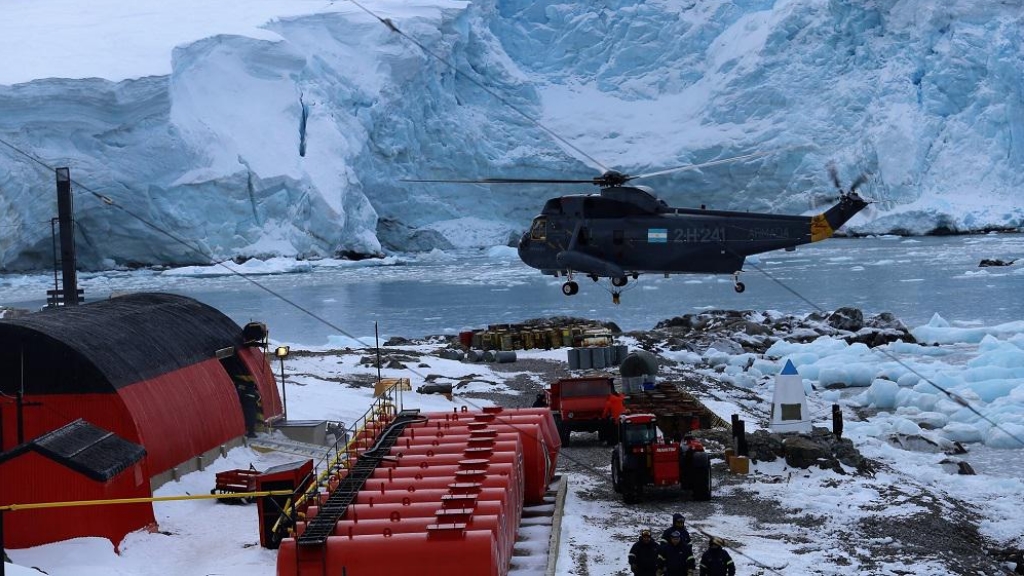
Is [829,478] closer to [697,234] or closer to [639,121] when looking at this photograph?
[697,234]

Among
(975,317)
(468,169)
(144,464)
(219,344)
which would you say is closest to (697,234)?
(219,344)

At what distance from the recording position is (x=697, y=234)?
1816 cm

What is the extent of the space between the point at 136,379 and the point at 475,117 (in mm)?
68996

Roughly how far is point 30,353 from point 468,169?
219 feet

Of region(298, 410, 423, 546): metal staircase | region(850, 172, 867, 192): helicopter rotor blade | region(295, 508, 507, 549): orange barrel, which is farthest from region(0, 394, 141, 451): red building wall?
region(850, 172, 867, 192): helicopter rotor blade

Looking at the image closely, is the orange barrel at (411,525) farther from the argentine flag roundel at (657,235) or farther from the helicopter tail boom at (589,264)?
the argentine flag roundel at (657,235)

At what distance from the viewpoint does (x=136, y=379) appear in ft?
48.1

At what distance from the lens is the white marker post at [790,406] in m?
18.9

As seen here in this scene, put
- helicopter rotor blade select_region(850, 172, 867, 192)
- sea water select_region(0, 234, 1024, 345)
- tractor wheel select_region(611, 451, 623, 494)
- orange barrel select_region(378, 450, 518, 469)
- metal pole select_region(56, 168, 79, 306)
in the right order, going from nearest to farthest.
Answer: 1. orange barrel select_region(378, 450, 518, 469)
2. tractor wheel select_region(611, 451, 623, 494)
3. helicopter rotor blade select_region(850, 172, 867, 192)
4. metal pole select_region(56, 168, 79, 306)
5. sea water select_region(0, 234, 1024, 345)

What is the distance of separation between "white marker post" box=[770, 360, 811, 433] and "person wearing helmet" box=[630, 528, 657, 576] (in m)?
9.54

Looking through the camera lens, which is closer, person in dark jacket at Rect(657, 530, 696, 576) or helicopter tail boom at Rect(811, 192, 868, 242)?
person in dark jacket at Rect(657, 530, 696, 576)

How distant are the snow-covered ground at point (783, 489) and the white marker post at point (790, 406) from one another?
58.6 inches

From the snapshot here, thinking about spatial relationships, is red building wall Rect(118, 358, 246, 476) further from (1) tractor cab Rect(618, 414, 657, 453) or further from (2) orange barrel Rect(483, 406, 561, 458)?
(1) tractor cab Rect(618, 414, 657, 453)

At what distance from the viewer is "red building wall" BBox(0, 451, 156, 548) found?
1255 centimetres
